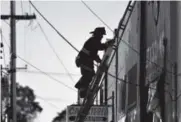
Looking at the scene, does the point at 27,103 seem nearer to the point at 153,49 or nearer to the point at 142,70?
the point at 142,70

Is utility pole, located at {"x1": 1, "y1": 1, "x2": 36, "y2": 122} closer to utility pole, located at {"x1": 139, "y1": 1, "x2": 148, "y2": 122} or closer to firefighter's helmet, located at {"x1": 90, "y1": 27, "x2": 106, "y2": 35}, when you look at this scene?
firefighter's helmet, located at {"x1": 90, "y1": 27, "x2": 106, "y2": 35}

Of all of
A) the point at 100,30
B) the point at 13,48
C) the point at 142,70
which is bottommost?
the point at 142,70

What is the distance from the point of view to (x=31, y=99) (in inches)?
3565

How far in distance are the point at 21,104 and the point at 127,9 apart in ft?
237

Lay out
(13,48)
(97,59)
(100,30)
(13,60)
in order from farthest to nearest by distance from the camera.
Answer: (13,48), (13,60), (97,59), (100,30)

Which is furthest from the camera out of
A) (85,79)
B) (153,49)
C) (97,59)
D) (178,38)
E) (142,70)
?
(85,79)

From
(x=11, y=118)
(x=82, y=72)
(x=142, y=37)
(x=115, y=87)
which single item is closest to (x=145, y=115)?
(x=142, y=37)

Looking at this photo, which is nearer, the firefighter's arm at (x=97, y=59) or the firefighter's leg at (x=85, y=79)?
the firefighter's arm at (x=97, y=59)

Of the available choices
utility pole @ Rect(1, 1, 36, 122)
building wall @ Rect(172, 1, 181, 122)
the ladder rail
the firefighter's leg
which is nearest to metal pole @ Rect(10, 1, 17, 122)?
utility pole @ Rect(1, 1, 36, 122)

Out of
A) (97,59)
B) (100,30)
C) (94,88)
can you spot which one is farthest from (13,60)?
(94,88)

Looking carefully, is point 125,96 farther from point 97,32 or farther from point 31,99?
point 31,99

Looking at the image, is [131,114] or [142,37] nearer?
[142,37]

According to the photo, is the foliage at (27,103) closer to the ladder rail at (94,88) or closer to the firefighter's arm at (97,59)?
the firefighter's arm at (97,59)

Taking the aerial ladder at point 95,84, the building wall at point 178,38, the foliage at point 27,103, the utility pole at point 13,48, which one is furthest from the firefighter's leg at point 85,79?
the foliage at point 27,103
